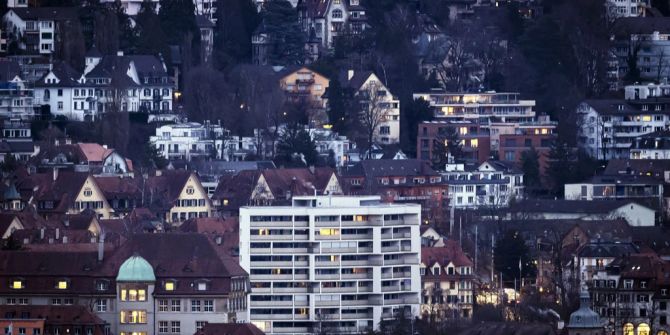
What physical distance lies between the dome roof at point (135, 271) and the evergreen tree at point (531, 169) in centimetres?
4733

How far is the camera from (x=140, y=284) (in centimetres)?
14062

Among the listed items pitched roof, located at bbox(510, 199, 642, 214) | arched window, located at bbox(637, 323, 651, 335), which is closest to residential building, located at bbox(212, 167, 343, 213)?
pitched roof, located at bbox(510, 199, 642, 214)

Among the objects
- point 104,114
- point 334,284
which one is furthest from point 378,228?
point 104,114

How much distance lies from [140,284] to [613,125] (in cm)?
5714

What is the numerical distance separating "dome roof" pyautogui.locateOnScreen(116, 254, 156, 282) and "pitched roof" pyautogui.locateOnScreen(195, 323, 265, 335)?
5.99 m

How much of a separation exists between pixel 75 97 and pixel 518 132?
71.2 feet

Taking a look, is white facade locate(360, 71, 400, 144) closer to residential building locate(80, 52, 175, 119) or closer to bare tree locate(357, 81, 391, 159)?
bare tree locate(357, 81, 391, 159)

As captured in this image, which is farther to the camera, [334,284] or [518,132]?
[518,132]

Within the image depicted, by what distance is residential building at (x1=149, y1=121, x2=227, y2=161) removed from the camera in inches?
7411

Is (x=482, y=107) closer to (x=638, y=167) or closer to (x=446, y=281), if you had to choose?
(x=638, y=167)

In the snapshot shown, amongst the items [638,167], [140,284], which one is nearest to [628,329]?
[140,284]

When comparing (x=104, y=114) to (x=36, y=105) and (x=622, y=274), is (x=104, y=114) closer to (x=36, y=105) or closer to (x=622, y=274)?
(x=36, y=105)

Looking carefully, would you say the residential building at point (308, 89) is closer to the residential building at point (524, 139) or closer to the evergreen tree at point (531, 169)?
the residential building at point (524, 139)

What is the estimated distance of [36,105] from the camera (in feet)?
631
